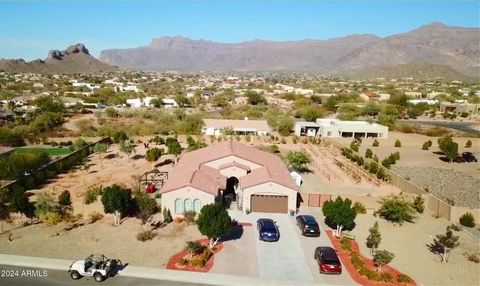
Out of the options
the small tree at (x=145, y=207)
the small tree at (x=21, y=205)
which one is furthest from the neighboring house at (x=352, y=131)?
the small tree at (x=21, y=205)

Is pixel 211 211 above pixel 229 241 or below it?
above

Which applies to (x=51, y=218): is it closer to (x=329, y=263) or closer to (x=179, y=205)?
(x=179, y=205)

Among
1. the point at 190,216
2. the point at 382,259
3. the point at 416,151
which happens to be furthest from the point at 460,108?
the point at 190,216

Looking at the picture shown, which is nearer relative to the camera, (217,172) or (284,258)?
(284,258)

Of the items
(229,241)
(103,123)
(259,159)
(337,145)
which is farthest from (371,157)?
(103,123)

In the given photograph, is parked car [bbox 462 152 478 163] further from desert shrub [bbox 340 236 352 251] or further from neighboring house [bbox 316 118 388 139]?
desert shrub [bbox 340 236 352 251]

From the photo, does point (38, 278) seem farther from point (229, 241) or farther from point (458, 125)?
point (458, 125)
